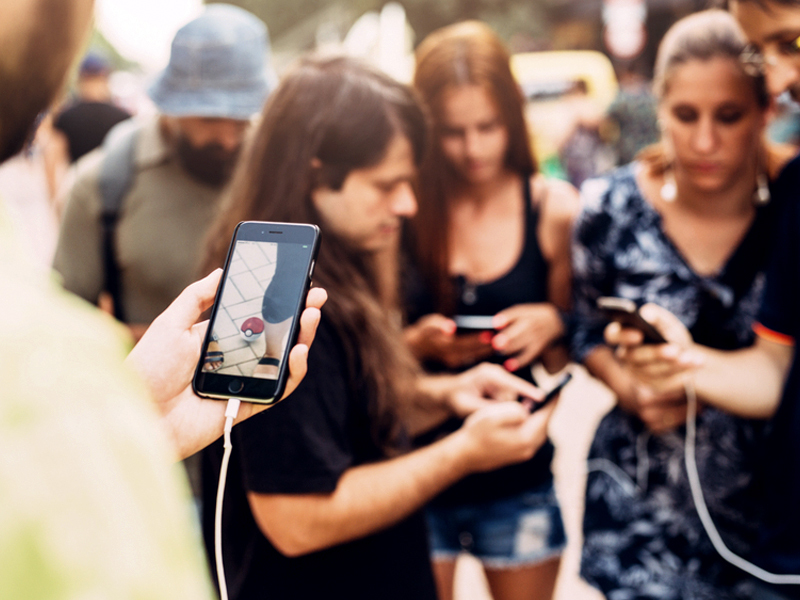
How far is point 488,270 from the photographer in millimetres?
2246

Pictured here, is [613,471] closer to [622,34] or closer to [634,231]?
[634,231]

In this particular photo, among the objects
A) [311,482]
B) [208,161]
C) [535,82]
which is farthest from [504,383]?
[535,82]

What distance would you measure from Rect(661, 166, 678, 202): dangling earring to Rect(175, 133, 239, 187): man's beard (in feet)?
4.90

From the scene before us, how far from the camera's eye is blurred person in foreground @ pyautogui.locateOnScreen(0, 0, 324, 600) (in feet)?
1.00

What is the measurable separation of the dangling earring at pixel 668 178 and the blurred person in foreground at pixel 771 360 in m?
0.32

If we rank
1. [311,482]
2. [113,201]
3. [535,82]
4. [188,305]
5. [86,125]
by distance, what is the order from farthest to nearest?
[535,82] → [86,125] → [113,201] → [311,482] → [188,305]

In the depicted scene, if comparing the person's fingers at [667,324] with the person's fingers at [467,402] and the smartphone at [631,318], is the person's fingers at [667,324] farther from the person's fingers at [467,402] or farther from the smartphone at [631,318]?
the person's fingers at [467,402]

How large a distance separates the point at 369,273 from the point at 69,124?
4.10 m

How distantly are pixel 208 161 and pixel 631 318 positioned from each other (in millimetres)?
1662

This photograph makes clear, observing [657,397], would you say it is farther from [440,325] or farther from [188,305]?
[188,305]

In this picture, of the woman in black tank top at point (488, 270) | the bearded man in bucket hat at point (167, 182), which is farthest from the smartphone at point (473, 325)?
the bearded man in bucket hat at point (167, 182)

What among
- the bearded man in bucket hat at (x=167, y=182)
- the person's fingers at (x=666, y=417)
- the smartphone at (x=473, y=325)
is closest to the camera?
the person's fingers at (x=666, y=417)

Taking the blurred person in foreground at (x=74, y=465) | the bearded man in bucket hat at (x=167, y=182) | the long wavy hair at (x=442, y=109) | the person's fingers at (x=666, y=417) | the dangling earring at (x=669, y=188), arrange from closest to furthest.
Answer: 1. the blurred person in foreground at (x=74, y=465)
2. the person's fingers at (x=666, y=417)
3. the dangling earring at (x=669, y=188)
4. the long wavy hair at (x=442, y=109)
5. the bearded man in bucket hat at (x=167, y=182)

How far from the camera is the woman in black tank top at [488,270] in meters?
2.13
